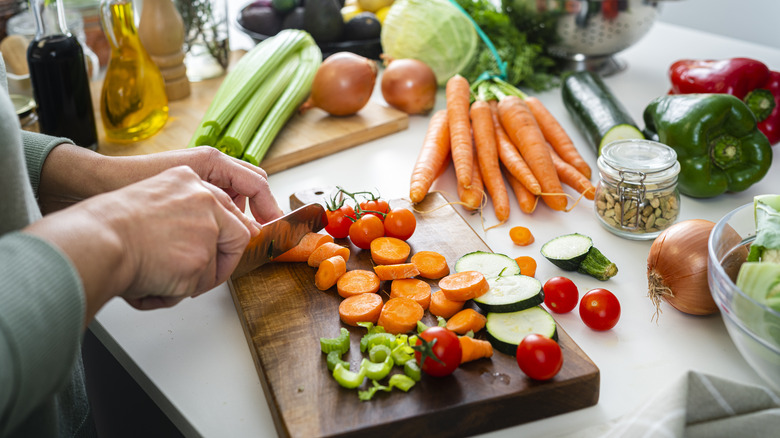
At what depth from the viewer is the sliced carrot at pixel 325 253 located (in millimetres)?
1306

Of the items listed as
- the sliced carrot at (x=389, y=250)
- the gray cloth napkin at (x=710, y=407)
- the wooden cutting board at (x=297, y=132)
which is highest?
the gray cloth napkin at (x=710, y=407)

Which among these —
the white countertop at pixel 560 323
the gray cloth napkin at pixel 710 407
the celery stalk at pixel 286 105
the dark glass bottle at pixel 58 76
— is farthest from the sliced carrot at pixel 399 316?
the dark glass bottle at pixel 58 76

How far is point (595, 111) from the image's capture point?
6.10 ft

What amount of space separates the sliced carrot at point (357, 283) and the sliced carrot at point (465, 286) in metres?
0.14

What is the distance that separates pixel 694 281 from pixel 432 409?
54 centimetres

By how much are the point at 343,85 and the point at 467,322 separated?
107cm

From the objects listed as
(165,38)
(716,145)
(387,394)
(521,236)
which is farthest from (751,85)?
(165,38)

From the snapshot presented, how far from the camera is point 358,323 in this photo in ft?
3.72

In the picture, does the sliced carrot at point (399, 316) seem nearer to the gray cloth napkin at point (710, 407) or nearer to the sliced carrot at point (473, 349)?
the sliced carrot at point (473, 349)

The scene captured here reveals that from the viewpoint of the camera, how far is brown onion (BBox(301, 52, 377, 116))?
77.8 inches

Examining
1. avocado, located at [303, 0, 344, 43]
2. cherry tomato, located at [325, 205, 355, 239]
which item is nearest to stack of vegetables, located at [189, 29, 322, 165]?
avocado, located at [303, 0, 344, 43]

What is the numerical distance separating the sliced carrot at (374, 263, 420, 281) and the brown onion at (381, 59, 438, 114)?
3.02 ft

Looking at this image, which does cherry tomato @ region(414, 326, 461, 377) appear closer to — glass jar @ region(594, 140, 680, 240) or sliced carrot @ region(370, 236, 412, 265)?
sliced carrot @ region(370, 236, 412, 265)

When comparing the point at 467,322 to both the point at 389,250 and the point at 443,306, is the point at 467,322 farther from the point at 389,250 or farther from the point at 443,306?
the point at 389,250
